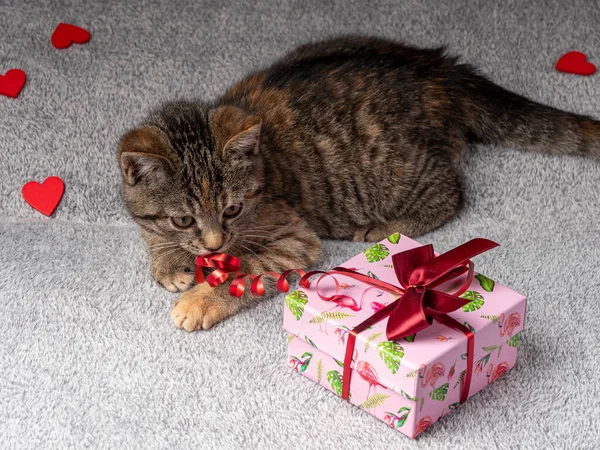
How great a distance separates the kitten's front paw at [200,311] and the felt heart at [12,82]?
3.09 feet

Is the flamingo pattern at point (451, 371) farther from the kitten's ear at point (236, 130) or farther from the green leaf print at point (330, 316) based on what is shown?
the kitten's ear at point (236, 130)

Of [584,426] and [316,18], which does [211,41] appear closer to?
[316,18]

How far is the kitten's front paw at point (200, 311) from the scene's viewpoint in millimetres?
2082

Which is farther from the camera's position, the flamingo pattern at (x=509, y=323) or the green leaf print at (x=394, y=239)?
the green leaf print at (x=394, y=239)

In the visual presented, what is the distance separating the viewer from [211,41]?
2.87m

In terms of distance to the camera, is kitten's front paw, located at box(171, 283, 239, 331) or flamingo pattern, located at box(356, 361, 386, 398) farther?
kitten's front paw, located at box(171, 283, 239, 331)

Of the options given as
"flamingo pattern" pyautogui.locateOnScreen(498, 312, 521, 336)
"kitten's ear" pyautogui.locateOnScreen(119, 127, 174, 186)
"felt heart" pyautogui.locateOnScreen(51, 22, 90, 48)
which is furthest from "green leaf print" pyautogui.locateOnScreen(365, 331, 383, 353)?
"felt heart" pyautogui.locateOnScreen(51, 22, 90, 48)

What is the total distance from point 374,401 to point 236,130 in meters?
0.67

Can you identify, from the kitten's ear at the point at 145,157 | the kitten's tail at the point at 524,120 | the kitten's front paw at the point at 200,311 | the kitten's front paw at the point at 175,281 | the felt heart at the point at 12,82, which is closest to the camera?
the kitten's ear at the point at 145,157

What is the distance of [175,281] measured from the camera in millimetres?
2201

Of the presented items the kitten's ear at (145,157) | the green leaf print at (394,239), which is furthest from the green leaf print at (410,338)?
the kitten's ear at (145,157)

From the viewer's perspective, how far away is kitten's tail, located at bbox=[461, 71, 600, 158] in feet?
8.15

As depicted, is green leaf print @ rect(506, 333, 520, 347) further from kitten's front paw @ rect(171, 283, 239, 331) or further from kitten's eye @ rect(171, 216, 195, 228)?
kitten's eye @ rect(171, 216, 195, 228)

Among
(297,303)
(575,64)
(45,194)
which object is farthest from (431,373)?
(575,64)
